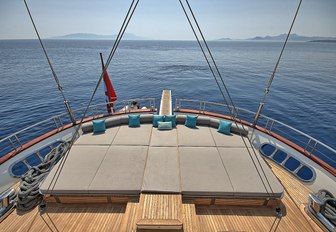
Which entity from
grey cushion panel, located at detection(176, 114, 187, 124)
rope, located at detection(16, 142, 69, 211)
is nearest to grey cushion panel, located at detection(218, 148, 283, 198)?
grey cushion panel, located at detection(176, 114, 187, 124)

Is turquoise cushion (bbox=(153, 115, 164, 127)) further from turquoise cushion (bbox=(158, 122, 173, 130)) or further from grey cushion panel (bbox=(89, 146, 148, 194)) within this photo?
grey cushion panel (bbox=(89, 146, 148, 194))

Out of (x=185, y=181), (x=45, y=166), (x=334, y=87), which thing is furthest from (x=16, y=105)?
(x=334, y=87)

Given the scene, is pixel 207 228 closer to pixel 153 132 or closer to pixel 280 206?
pixel 280 206

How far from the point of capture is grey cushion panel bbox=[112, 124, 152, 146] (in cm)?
896

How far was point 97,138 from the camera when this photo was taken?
30.6 feet

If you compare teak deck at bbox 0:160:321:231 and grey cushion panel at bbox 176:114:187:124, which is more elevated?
grey cushion panel at bbox 176:114:187:124

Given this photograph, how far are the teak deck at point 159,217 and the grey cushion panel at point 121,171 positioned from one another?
1.97 feet

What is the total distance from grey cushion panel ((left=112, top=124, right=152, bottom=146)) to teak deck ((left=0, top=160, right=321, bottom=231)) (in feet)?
10.4

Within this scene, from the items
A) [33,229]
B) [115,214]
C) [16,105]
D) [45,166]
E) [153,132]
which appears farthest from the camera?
[16,105]

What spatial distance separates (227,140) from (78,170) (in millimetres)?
7154

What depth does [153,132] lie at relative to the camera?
394 inches

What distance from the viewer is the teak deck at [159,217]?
5.46 metres

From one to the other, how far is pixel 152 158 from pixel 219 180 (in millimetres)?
2982

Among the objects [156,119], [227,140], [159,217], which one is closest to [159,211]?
[159,217]
